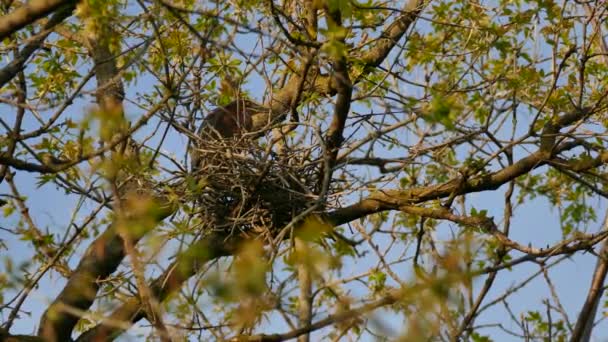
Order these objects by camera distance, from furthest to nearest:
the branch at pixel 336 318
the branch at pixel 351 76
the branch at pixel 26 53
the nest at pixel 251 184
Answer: the branch at pixel 351 76 → the nest at pixel 251 184 → the branch at pixel 26 53 → the branch at pixel 336 318

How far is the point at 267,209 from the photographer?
5047 mm

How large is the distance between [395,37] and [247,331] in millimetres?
2812

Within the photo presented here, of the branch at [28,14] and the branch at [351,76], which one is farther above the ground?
the branch at [351,76]

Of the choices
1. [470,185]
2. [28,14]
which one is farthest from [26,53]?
[470,185]

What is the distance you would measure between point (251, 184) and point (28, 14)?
1.67m

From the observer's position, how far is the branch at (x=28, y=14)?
3783 millimetres

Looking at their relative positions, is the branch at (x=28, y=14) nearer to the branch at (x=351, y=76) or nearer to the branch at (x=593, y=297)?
the branch at (x=351, y=76)

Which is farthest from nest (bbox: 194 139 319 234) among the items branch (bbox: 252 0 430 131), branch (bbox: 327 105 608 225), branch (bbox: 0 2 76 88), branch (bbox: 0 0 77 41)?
branch (bbox: 0 0 77 41)

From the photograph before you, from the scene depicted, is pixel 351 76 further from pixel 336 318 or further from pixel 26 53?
pixel 336 318

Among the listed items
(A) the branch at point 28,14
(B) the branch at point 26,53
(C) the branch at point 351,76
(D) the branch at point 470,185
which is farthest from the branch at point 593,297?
(B) the branch at point 26,53

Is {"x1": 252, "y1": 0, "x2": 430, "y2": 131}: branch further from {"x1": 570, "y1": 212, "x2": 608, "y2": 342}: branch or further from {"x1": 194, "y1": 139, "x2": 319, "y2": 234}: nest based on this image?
{"x1": 570, "y1": 212, "x2": 608, "y2": 342}: branch

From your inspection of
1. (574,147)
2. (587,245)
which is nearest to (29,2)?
(587,245)

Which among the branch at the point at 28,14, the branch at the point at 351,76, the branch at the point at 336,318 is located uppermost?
the branch at the point at 351,76

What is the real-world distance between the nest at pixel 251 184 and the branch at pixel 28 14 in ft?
4.36
